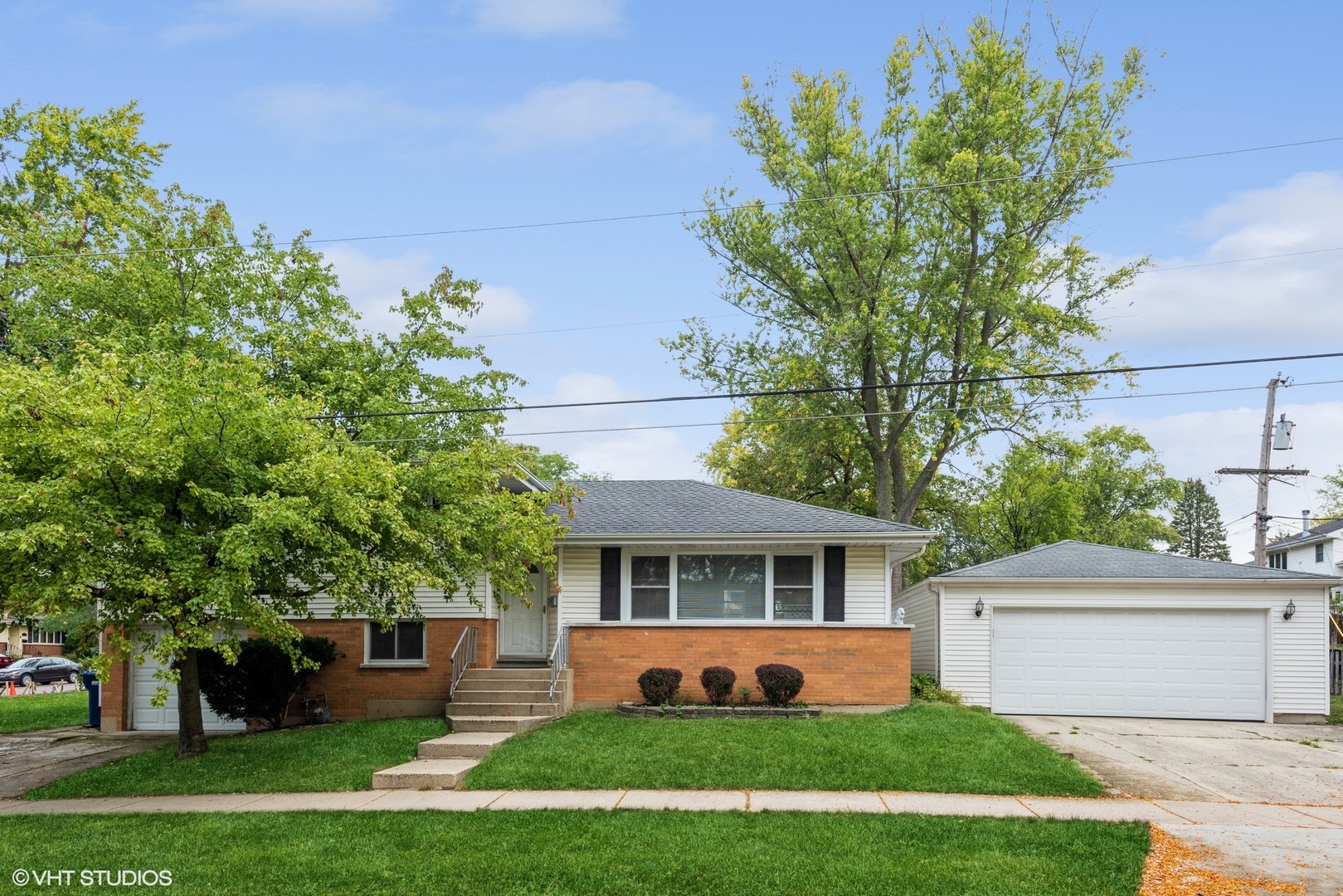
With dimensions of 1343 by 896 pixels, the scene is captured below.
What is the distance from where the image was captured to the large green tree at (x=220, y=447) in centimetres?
1056

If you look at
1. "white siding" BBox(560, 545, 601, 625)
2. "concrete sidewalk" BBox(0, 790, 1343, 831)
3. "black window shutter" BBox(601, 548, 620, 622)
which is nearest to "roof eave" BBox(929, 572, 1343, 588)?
"black window shutter" BBox(601, 548, 620, 622)

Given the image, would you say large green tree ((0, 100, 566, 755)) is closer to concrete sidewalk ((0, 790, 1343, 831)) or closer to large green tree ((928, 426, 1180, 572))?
concrete sidewalk ((0, 790, 1343, 831))

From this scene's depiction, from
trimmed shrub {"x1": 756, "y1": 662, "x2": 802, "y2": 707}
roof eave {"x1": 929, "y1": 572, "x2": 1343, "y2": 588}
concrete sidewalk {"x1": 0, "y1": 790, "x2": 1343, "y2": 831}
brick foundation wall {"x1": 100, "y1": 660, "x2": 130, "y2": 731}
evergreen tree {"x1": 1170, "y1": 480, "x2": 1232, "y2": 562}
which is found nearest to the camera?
concrete sidewalk {"x1": 0, "y1": 790, "x2": 1343, "y2": 831}

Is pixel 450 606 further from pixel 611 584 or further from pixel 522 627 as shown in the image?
pixel 611 584

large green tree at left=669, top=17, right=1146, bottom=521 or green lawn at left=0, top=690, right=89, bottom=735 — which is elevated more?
large green tree at left=669, top=17, right=1146, bottom=521

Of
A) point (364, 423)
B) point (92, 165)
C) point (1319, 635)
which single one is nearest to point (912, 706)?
point (1319, 635)

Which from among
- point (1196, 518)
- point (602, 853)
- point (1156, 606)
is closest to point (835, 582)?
point (1156, 606)

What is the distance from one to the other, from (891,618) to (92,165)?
20.8 meters

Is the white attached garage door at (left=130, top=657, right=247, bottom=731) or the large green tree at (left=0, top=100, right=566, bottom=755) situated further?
the white attached garage door at (left=130, top=657, right=247, bottom=731)

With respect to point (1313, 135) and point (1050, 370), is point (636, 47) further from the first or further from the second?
point (1050, 370)

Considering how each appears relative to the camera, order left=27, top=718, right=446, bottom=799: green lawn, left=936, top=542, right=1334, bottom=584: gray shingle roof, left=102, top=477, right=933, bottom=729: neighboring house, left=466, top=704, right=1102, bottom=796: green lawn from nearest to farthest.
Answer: left=466, top=704, right=1102, bottom=796: green lawn
left=27, top=718, right=446, bottom=799: green lawn
left=102, top=477, right=933, bottom=729: neighboring house
left=936, top=542, right=1334, bottom=584: gray shingle roof

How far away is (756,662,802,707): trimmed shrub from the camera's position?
620 inches

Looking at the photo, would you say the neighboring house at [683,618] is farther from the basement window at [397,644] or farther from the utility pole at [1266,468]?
the utility pole at [1266,468]

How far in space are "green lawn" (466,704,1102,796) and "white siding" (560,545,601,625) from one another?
282 centimetres
